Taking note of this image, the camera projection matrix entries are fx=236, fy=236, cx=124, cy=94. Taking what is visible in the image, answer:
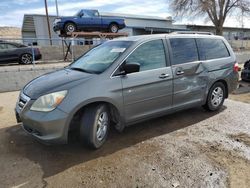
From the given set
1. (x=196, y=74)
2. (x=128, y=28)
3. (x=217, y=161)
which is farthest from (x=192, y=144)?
(x=128, y=28)

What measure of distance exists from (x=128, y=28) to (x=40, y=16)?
11.5m

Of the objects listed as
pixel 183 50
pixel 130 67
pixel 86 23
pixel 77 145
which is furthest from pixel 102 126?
pixel 86 23

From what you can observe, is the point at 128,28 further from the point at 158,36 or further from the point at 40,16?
the point at 158,36

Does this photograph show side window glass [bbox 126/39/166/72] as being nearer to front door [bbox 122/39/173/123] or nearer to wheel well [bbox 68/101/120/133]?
front door [bbox 122/39/173/123]

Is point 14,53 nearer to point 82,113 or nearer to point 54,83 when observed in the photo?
point 54,83

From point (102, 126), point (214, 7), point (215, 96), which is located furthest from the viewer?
point (214, 7)

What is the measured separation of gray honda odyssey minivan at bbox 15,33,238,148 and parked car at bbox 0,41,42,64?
9.40m

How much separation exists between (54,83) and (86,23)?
41.1ft

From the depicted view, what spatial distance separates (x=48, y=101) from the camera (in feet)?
10.7

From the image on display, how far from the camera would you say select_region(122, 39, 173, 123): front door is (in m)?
3.81

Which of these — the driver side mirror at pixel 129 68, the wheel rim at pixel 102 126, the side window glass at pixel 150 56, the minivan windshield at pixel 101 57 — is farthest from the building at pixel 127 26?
the wheel rim at pixel 102 126

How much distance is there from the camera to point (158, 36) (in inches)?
172

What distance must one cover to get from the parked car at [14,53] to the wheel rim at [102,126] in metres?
10.6

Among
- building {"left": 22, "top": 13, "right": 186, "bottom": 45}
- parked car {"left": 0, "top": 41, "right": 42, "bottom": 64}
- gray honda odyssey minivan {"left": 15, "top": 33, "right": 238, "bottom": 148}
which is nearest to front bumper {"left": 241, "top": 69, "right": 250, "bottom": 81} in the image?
gray honda odyssey minivan {"left": 15, "top": 33, "right": 238, "bottom": 148}
